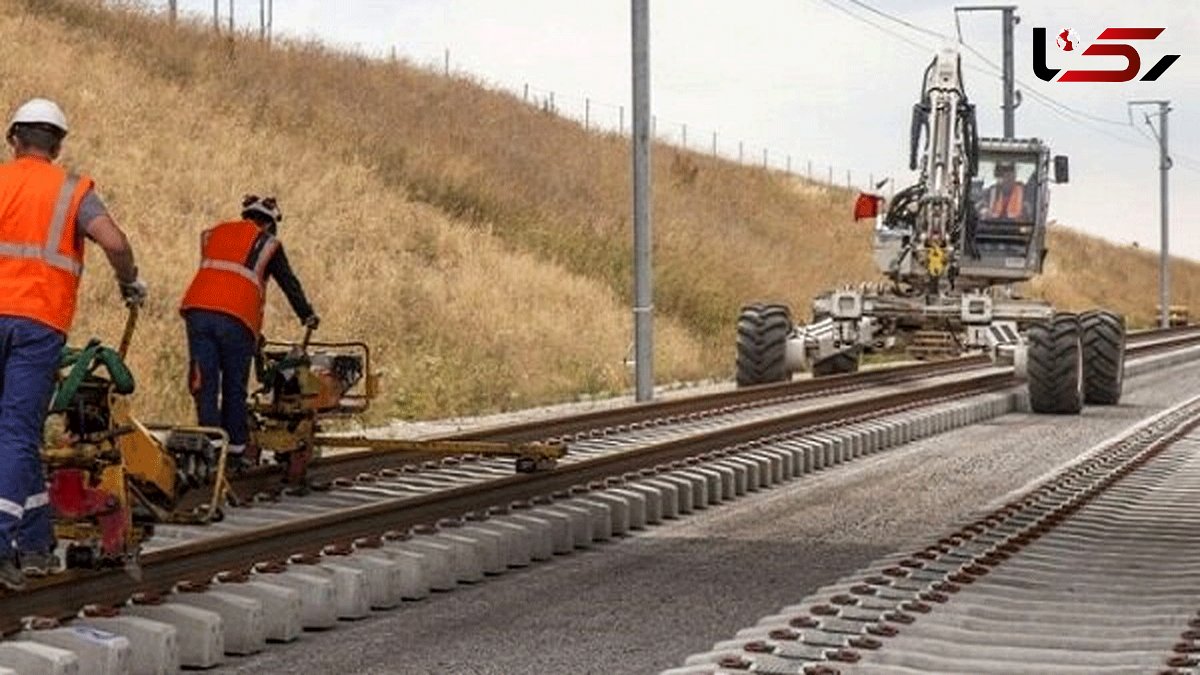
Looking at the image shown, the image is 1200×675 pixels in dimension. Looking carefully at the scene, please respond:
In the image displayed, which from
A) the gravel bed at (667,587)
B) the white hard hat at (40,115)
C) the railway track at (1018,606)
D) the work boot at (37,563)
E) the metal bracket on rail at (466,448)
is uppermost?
the white hard hat at (40,115)

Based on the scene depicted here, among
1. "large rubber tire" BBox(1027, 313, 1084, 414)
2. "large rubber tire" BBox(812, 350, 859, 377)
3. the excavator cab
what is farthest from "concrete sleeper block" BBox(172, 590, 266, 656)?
"large rubber tire" BBox(812, 350, 859, 377)

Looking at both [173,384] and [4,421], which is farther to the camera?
[173,384]

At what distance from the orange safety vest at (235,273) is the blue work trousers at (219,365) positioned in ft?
0.21

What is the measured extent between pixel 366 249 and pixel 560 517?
25.2 m

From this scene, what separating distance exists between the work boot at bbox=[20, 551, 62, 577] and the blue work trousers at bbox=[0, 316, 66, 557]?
1.0 inches

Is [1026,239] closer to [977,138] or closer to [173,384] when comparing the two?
[977,138]

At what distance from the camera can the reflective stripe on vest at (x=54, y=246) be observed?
8836 mm

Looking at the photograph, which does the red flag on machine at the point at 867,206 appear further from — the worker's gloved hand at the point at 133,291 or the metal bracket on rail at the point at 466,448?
the worker's gloved hand at the point at 133,291

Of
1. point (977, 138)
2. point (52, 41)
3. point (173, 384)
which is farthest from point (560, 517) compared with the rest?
point (52, 41)

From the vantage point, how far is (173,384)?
22906mm

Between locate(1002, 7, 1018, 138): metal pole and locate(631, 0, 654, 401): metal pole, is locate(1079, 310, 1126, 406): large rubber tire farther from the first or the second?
locate(1002, 7, 1018, 138): metal pole

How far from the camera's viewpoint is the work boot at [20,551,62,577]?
29.1ft

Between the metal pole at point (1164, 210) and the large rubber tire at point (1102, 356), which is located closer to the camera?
the large rubber tire at point (1102, 356)

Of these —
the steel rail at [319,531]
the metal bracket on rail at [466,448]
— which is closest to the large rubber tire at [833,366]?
the steel rail at [319,531]
